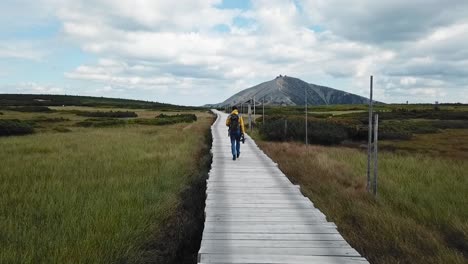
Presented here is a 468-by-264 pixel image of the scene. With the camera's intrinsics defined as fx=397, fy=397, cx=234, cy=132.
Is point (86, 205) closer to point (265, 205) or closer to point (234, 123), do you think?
point (265, 205)

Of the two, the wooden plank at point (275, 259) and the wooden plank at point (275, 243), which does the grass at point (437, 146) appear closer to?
the wooden plank at point (275, 243)

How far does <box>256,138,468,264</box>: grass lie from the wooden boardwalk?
0.69 meters

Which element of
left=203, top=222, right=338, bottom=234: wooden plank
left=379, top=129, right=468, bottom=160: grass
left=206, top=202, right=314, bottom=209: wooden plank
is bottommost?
left=379, top=129, right=468, bottom=160: grass

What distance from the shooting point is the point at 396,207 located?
9.09 meters

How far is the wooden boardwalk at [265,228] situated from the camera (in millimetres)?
4836

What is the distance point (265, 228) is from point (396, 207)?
14.8ft

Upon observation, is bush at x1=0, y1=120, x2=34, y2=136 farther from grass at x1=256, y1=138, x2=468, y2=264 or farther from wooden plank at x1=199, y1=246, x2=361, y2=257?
wooden plank at x1=199, y1=246, x2=361, y2=257

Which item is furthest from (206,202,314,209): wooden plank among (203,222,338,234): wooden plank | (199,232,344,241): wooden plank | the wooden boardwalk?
(199,232,344,241): wooden plank

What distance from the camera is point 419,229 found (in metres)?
7.05

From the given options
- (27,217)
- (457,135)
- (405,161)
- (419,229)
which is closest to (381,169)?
(405,161)

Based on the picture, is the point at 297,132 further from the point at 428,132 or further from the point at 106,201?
the point at 106,201

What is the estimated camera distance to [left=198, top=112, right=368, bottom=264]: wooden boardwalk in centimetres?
484

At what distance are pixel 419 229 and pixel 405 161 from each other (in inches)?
417

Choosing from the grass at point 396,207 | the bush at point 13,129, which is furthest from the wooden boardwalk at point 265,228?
the bush at point 13,129
